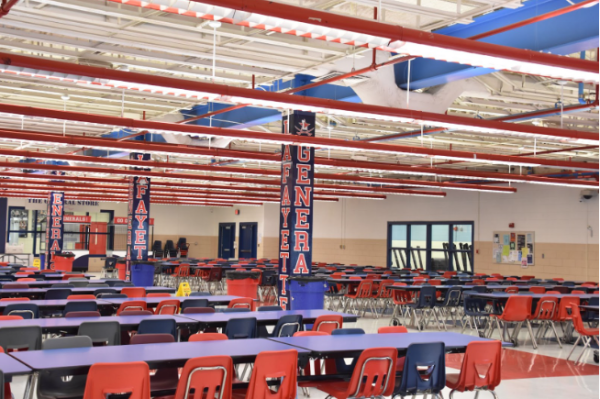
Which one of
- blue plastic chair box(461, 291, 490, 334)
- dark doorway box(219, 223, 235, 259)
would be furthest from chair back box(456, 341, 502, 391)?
dark doorway box(219, 223, 235, 259)

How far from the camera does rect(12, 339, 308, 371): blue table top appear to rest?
439 cm

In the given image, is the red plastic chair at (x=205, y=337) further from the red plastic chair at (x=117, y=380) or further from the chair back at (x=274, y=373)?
the red plastic chair at (x=117, y=380)

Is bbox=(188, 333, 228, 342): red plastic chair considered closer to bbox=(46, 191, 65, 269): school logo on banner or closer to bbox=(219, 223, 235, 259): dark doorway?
bbox=(46, 191, 65, 269): school logo on banner

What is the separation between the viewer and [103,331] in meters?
6.24

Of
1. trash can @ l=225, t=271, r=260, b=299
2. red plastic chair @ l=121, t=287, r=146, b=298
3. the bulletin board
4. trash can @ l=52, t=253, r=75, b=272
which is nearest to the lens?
red plastic chair @ l=121, t=287, r=146, b=298

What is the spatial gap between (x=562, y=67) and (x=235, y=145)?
1339 centimetres

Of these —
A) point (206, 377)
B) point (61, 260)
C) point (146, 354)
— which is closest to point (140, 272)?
point (61, 260)

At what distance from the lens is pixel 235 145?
18359 mm

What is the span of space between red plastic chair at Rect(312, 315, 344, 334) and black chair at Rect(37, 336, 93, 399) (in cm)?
268

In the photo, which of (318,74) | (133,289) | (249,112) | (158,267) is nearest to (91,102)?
(249,112)

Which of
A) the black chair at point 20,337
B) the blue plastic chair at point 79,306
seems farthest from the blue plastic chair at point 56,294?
the black chair at point 20,337

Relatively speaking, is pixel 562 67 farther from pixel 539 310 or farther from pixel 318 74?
pixel 539 310

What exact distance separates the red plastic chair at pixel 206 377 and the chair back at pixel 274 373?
176 millimetres

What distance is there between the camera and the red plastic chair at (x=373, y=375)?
5.02m
